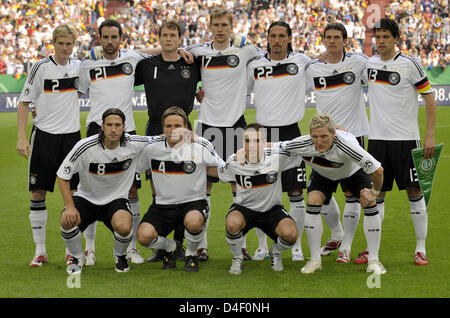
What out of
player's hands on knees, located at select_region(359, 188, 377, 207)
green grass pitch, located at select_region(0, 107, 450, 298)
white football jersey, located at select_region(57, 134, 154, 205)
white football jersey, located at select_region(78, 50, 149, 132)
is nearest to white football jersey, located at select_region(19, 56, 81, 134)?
white football jersey, located at select_region(78, 50, 149, 132)

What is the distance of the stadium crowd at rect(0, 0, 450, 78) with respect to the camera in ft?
89.1

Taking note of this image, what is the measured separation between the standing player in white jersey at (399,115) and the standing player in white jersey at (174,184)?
162cm

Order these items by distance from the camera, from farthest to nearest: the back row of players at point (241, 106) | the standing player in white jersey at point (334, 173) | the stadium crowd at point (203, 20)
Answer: the stadium crowd at point (203, 20) → the back row of players at point (241, 106) → the standing player in white jersey at point (334, 173)

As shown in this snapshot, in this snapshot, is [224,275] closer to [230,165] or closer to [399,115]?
[230,165]

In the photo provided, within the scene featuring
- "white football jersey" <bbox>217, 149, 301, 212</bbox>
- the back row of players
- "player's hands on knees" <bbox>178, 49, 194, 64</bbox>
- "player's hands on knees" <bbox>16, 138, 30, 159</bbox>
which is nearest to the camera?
"white football jersey" <bbox>217, 149, 301, 212</bbox>

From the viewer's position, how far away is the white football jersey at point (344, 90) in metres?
6.59

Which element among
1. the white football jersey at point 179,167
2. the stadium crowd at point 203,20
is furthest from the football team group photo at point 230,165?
the stadium crowd at point 203,20

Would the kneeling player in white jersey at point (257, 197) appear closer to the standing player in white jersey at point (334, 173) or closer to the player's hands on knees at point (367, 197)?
the standing player in white jersey at point (334, 173)

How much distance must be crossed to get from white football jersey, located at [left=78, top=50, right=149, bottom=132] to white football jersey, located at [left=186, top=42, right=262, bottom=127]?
80 centimetres

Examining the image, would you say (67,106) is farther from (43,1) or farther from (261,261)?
(43,1)

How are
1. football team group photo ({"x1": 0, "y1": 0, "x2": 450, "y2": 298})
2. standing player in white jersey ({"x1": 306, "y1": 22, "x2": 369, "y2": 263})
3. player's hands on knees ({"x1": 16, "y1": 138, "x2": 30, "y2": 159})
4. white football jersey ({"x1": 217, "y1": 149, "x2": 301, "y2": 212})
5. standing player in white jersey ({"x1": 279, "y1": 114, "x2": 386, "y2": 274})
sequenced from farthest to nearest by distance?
standing player in white jersey ({"x1": 306, "y1": 22, "x2": 369, "y2": 263}) → player's hands on knees ({"x1": 16, "y1": 138, "x2": 30, "y2": 159}) → white football jersey ({"x1": 217, "y1": 149, "x2": 301, "y2": 212}) → football team group photo ({"x1": 0, "y1": 0, "x2": 450, "y2": 298}) → standing player in white jersey ({"x1": 279, "y1": 114, "x2": 386, "y2": 274})

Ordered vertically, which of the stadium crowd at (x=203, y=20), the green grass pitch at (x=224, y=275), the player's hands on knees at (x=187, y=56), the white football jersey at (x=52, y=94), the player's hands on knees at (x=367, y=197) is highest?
the stadium crowd at (x=203, y=20)

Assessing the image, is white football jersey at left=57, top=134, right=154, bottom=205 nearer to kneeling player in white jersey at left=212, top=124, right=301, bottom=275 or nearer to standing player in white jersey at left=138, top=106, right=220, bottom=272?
standing player in white jersey at left=138, top=106, right=220, bottom=272

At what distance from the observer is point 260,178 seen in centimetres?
603
